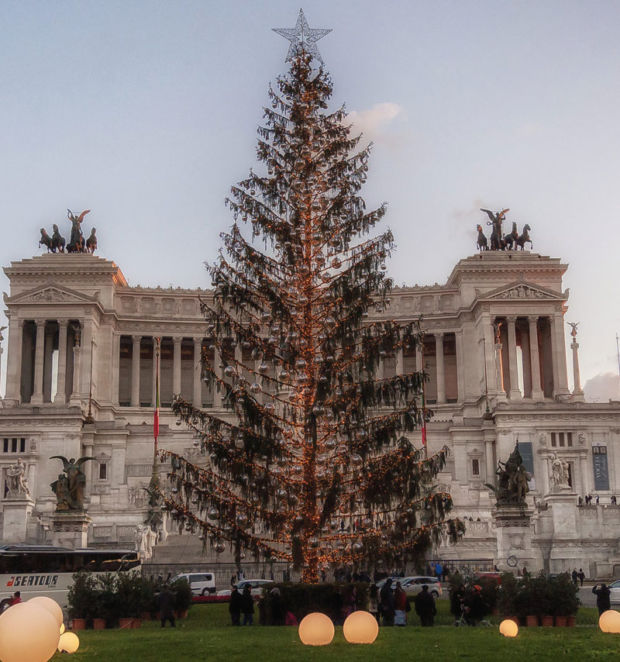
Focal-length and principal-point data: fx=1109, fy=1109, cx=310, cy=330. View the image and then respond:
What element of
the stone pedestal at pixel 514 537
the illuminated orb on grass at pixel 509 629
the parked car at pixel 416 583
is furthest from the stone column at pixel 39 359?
the illuminated orb on grass at pixel 509 629

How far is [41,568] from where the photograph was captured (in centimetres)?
3912

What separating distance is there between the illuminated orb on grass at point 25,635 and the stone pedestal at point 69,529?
37.2 meters

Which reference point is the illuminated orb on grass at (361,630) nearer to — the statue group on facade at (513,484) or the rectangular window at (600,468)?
the statue group on facade at (513,484)

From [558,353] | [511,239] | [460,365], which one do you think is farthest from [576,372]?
[511,239]

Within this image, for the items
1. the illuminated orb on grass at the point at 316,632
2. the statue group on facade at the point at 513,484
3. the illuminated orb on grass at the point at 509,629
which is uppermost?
the statue group on facade at the point at 513,484

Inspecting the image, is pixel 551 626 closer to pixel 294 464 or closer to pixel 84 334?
pixel 294 464

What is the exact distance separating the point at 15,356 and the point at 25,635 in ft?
271

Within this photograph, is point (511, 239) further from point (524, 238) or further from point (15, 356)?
point (15, 356)

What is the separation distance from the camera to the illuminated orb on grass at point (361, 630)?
898 inches

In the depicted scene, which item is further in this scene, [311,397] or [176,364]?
[176,364]

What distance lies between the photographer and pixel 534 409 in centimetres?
8331

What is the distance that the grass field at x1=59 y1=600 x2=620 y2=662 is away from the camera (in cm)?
2138

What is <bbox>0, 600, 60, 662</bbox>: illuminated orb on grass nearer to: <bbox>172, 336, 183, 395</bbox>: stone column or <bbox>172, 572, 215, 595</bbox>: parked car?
<bbox>172, 572, 215, 595</bbox>: parked car

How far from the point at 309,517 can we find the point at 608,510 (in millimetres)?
35307
